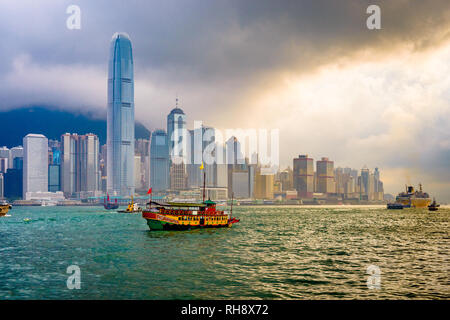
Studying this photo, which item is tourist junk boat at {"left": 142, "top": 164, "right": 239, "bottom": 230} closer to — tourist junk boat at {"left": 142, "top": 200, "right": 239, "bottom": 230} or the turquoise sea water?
tourist junk boat at {"left": 142, "top": 200, "right": 239, "bottom": 230}

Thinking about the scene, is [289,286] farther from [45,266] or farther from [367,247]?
[367,247]

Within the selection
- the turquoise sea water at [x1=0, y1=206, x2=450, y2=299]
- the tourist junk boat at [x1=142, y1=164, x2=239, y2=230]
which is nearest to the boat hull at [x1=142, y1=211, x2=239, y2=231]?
the tourist junk boat at [x1=142, y1=164, x2=239, y2=230]

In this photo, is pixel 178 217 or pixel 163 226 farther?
pixel 178 217

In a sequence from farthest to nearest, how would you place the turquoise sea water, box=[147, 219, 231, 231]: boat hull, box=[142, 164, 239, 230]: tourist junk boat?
1. box=[147, 219, 231, 231]: boat hull
2. box=[142, 164, 239, 230]: tourist junk boat
3. the turquoise sea water

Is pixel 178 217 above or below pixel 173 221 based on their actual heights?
above

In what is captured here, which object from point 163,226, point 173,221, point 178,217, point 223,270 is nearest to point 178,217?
point 178,217

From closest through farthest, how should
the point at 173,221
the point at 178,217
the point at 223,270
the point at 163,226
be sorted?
the point at 223,270
the point at 173,221
the point at 163,226
the point at 178,217

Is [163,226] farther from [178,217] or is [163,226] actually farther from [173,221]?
[178,217]

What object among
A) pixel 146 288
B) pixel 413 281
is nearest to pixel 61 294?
pixel 146 288

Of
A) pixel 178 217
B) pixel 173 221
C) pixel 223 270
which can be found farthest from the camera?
pixel 178 217

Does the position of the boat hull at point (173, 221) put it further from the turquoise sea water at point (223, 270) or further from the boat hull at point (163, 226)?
the turquoise sea water at point (223, 270)

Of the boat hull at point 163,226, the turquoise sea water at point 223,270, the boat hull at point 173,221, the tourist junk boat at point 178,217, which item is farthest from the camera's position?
the boat hull at point 163,226

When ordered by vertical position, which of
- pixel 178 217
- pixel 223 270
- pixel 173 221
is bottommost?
pixel 223 270

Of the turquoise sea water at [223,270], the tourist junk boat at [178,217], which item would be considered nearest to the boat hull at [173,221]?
the tourist junk boat at [178,217]
